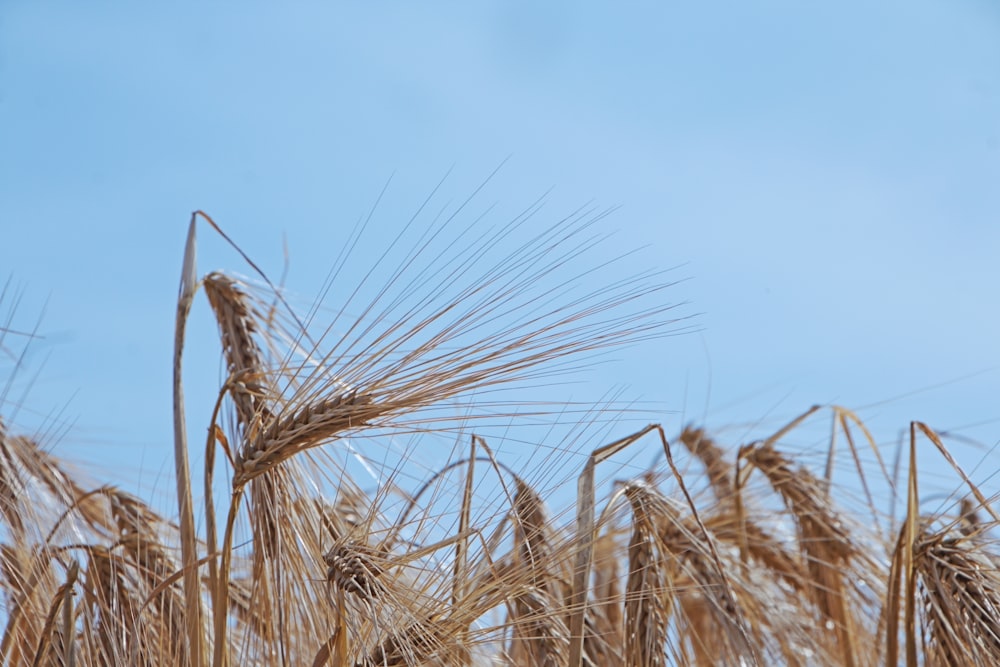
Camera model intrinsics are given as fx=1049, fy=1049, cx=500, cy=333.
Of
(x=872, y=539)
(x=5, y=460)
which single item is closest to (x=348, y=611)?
(x=5, y=460)

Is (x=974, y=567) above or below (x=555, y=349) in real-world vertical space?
below

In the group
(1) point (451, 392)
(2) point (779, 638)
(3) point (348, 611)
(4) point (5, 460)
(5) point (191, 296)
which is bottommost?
(2) point (779, 638)

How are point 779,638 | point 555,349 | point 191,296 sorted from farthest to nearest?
point 779,638
point 191,296
point 555,349

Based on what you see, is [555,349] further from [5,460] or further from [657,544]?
[5,460]

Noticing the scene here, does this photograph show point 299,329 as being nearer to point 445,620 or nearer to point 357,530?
point 357,530

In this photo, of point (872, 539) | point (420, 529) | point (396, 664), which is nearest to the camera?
point (396, 664)

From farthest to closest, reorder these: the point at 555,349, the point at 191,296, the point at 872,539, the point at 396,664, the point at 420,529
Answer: the point at 872,539, the point at 191,296, the point at 420,529, the point at 396,664, the point at 555,349

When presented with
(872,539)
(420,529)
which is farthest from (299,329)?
(872,539)

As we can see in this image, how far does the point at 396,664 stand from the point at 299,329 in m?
0.57

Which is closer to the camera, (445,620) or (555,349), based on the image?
(555,349)

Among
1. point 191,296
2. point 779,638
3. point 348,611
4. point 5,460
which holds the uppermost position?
point 191,296

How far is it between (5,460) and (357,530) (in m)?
0.70

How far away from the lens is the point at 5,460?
1678 millimetres

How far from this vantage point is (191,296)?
1.61 metres
